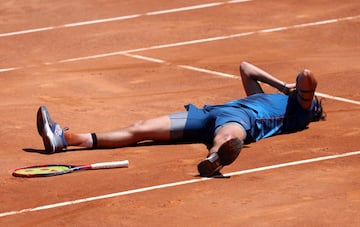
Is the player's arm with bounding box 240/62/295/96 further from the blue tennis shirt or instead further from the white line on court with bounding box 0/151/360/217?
the white line on court with bounding box 0/151/360/217

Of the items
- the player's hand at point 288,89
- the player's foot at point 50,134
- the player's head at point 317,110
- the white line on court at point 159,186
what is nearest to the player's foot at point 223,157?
the white line on court at point 159,186

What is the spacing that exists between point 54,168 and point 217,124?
175 cm

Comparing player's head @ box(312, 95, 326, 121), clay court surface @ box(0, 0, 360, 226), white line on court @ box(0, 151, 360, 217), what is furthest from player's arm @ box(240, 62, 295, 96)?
white line on court @ box(0, 151, 360, 217)

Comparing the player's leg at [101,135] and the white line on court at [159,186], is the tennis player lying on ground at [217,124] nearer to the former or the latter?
the player's leg at [101,135]

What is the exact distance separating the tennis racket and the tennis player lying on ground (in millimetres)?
613

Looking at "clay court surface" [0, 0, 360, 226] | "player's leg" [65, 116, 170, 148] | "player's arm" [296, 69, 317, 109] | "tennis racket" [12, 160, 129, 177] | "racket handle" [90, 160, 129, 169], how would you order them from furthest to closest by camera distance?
1. "player's arm" [296, 69, 317, 109]
2. "player's leg" [65, 116, 170, 148]
3. "racket handle" [90, 160, 129, 169]
4. "tennis racket" [12, 160, 129, 177]
5. "clay court surface" [0, 0, 360, 226]

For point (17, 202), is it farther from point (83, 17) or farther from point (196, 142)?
point (83, 17)

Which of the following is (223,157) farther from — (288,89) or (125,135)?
(288,89)

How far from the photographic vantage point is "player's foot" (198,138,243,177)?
11.2 m

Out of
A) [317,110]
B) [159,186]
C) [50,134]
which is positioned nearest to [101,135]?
[50,134]

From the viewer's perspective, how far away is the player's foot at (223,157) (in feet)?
36.7

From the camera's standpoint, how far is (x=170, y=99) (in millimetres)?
14766

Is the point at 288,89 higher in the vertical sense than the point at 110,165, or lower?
higher

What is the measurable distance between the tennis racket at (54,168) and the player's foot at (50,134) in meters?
0.56
